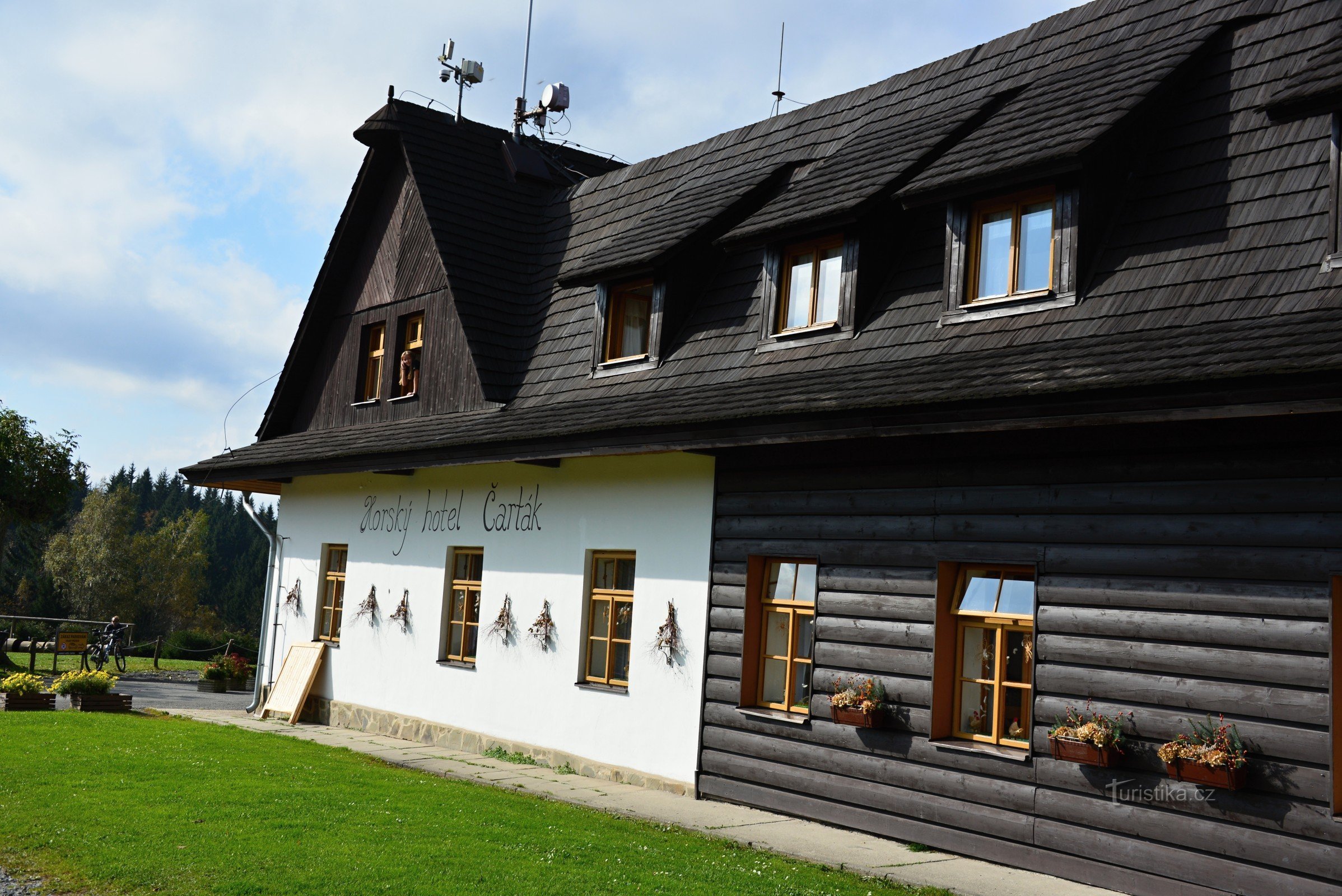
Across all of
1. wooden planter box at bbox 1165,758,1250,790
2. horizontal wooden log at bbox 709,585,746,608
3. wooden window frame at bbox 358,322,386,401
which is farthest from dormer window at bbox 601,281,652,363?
wooden planter box at bbox 1165,758,1250,790

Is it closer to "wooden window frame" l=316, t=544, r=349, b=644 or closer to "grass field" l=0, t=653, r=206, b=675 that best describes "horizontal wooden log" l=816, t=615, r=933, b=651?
"wooden window frame" l=316, t=544, r=349, b=644

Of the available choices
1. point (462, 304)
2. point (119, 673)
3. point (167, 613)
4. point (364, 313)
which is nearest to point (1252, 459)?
point (462, 304)

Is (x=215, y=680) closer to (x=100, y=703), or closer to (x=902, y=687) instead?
(x=100, y=703)

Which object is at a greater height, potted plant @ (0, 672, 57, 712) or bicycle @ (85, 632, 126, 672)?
potted plant @ (0, 672, 57, 712)

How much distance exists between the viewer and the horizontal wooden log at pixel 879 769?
8555mm

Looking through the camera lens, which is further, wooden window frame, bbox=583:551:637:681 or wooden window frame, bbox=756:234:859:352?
wooden window frame, bbox=583:551:637:681

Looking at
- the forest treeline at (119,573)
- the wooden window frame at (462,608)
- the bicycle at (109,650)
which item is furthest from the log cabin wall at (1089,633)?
the forest treeline at (119,573)

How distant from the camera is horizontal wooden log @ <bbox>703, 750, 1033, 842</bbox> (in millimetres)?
8539

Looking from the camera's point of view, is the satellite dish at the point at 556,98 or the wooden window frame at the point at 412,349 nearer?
the wooden window frame at the point at 412,349

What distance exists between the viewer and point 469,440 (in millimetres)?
13250

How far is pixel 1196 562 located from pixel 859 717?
9.72ft

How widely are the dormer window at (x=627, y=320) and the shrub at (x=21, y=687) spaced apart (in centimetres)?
916

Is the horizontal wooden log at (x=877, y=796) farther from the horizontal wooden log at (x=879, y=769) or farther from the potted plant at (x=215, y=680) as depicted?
the potted plant at (x=215, y=680)

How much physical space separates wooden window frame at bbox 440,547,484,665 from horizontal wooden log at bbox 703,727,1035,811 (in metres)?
4.77
